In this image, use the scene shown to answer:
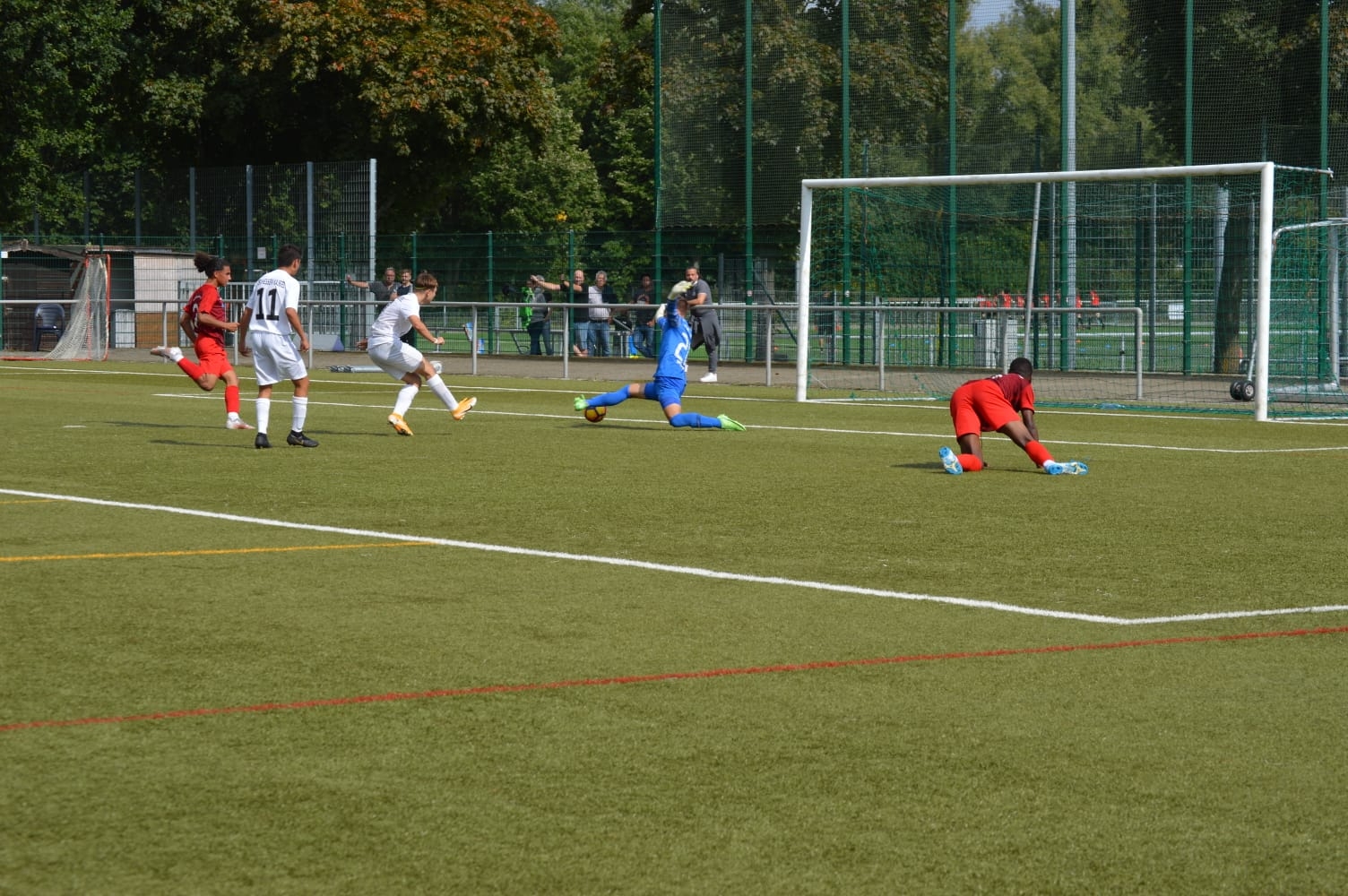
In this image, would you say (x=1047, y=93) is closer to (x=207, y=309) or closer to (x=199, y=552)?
(x=207, y=309)

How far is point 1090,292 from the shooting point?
25.9 metres

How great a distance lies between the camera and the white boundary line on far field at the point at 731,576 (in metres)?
7.57

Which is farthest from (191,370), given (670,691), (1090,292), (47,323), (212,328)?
(47,323)

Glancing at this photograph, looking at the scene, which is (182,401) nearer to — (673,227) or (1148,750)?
(673,227)

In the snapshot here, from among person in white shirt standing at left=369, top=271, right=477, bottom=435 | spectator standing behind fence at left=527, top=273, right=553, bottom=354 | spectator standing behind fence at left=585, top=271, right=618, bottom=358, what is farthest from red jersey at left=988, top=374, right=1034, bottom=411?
spectator standing behind fence at left=527, top=273, right=553, bottom=354

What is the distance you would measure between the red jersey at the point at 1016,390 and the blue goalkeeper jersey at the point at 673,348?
16.2 feet

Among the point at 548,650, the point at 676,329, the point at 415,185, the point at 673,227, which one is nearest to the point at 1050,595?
the point at 548,650

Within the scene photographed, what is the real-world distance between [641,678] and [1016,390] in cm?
772

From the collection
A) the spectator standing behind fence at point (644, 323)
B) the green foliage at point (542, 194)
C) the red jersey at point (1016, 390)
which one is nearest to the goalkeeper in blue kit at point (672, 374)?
the red jersey at point (1016, 390)

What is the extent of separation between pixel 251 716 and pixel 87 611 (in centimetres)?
215

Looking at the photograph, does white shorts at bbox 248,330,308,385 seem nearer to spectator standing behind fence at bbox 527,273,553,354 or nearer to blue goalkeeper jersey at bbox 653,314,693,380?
blue goalkeeper jersey at bbox 653,314,693,380

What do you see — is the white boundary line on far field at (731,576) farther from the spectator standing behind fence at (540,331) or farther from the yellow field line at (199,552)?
the spectator standing behind fence at (540,331)

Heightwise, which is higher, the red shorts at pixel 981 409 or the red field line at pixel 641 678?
the red shorts at pixel 981 409

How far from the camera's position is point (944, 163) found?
3212 cm
